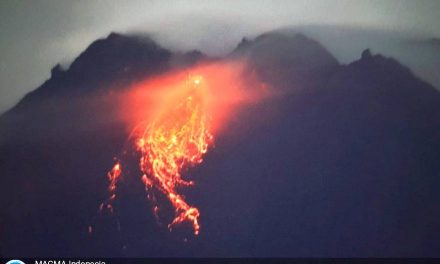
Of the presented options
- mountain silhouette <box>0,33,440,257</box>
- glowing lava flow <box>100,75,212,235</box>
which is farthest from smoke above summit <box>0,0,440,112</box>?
glowing lava flow <box>100,75,212,235</box>

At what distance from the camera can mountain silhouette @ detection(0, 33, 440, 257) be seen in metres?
2.89

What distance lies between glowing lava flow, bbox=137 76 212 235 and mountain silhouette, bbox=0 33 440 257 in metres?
0.08

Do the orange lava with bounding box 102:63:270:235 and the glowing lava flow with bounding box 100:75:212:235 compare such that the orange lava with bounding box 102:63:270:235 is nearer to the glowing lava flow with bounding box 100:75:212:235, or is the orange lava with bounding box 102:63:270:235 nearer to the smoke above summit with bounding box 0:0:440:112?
the glowing lava flow with bounding box 100:75:212:235

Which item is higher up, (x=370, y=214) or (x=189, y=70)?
(x=189, y=70)

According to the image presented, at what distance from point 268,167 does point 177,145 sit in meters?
0.54

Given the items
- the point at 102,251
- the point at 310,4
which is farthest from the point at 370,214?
the point at 102,251

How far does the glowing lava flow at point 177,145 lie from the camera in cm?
300

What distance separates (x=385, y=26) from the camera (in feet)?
9.97

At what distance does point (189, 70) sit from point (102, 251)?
109 cm

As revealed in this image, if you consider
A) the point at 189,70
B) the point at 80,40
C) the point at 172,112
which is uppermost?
the point at 80,40

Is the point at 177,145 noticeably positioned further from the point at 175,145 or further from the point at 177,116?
the point at 177,116

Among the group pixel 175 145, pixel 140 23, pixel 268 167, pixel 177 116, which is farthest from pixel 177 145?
pixel 140 23

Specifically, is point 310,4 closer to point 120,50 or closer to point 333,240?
point 120,50

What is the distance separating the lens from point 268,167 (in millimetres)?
2973
